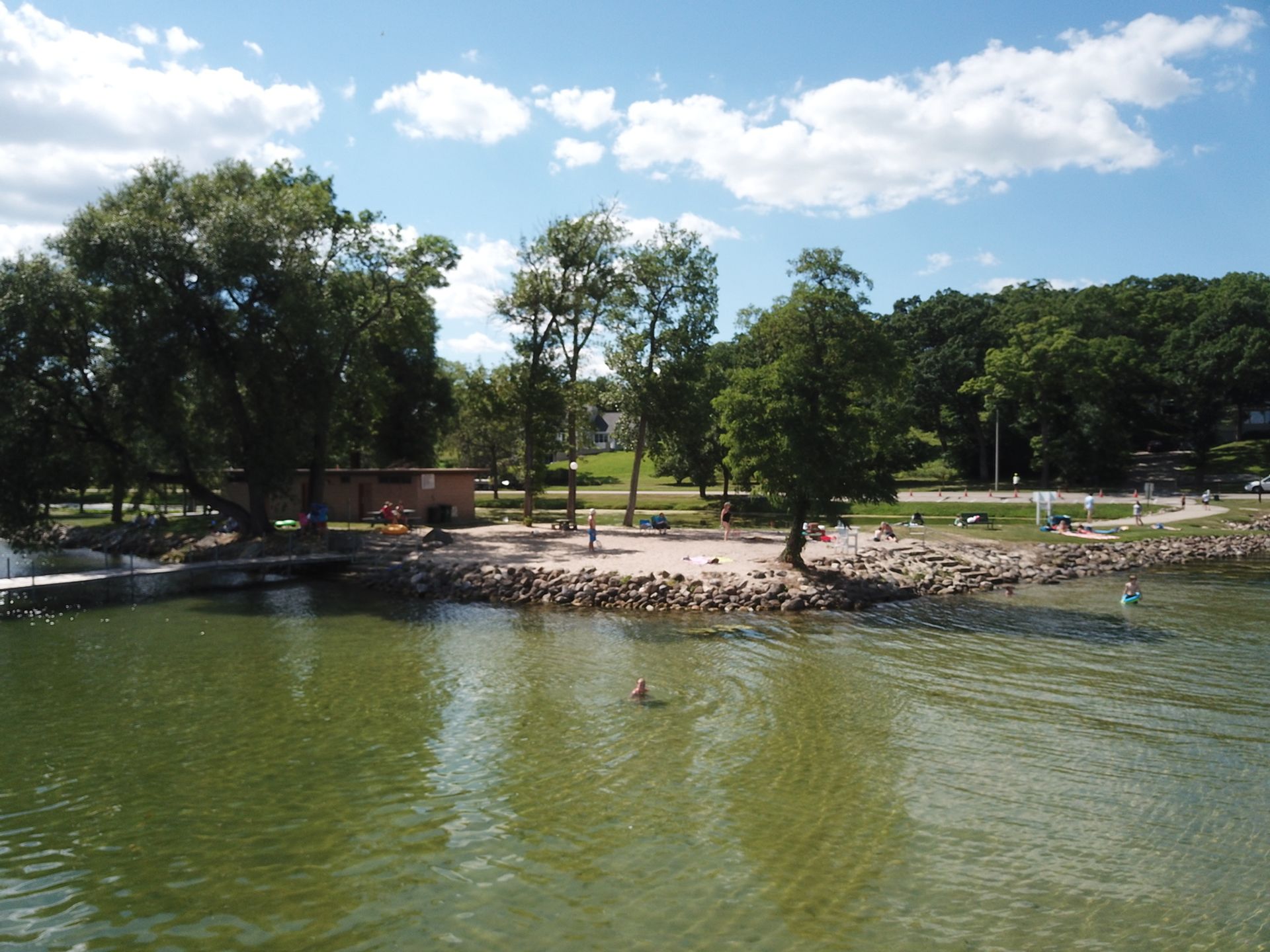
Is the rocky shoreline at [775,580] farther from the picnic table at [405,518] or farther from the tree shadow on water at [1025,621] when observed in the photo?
the picnic table at [405,518]

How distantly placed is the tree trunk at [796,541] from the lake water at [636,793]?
21.3 feet

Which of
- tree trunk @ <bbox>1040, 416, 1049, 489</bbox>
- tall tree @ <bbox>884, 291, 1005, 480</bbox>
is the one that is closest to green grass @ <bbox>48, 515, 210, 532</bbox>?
tall tree @ <bbox>884, 291, 1005, 480</bbox>

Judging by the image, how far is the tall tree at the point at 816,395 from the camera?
2716cm

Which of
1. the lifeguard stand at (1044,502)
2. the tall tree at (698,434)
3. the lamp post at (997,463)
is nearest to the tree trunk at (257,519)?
the tall tree at (698,434)

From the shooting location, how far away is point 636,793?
12.6m

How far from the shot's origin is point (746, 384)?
2800 cm

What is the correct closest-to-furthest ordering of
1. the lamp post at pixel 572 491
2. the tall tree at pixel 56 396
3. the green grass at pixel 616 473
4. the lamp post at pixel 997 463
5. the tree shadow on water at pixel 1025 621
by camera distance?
the tree shadow on water at pixel 1025 621
the tall tree at pixel 56 396
the lamp post at pixel 572 491
the lamp post at pixel 997 463
the green grass at pixel 616 473

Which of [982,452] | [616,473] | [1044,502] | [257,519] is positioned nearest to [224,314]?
[257,519]

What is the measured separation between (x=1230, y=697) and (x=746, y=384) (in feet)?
50.1

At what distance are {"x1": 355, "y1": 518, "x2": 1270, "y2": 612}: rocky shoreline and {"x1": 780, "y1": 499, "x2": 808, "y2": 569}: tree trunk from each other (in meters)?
0.58

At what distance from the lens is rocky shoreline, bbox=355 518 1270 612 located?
1097 inches

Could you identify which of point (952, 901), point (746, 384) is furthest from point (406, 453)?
point (952, 901)

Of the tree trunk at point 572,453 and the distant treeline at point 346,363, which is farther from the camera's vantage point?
the tree trunk at point 572,453

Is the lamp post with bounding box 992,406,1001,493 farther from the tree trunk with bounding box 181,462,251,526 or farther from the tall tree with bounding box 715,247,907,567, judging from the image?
the tree trunk with bounding box 181,462,251,526
